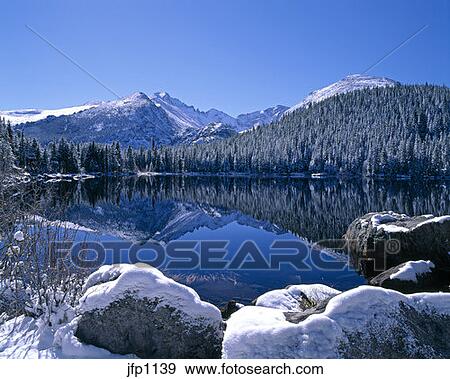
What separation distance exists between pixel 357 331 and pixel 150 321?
12.0 ft

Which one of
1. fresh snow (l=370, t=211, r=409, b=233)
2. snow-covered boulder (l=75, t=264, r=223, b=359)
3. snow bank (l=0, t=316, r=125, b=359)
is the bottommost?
snow bank (l=0, t=316, r=125, b=359)

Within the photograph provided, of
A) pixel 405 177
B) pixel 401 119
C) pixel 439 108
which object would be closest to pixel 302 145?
pixel 405 177

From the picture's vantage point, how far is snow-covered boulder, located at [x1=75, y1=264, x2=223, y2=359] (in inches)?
255

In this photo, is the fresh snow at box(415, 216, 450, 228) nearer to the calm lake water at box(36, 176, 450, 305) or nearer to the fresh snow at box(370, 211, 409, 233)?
the fresh snow at box(370, 211, 409, 233)

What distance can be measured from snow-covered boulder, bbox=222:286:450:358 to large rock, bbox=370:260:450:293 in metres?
7.66

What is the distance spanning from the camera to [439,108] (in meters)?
155

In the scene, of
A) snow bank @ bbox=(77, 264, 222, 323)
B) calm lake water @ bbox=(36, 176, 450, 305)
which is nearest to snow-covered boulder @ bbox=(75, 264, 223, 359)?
snow bank @ bbox=(77, 264, 222, 323)

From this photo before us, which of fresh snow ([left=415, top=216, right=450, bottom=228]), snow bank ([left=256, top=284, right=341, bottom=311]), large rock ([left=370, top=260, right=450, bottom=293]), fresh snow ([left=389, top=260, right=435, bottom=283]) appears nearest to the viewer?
snow bank ([left=256, top=284, right=341, bottom=311])

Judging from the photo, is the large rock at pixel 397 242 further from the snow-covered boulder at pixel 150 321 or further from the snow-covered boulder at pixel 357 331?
the snow-covered boulder at pixel 150 321

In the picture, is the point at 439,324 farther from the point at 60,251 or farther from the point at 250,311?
the point at 60,251

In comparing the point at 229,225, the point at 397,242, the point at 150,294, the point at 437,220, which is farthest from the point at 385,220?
the point at 150,294

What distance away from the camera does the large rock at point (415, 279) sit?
12962 mm

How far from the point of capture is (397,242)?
58.4 ft

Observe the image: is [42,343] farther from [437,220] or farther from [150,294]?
[437,220]
